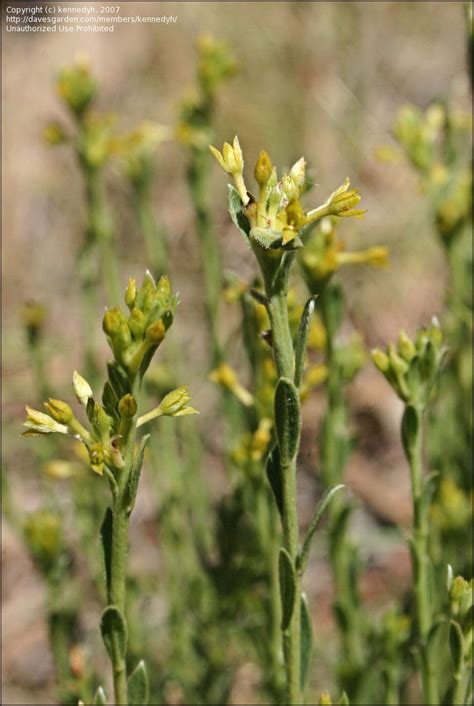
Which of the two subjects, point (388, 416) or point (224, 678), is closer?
point (224, 678)

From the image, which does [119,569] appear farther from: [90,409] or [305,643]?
[305,643]

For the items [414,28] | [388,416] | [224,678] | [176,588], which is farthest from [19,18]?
[224,678]

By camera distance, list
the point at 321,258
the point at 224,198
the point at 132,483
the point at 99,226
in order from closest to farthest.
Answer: the point at 132,483 → the point at 321,258 → the point at 99,226 → the point at 224,198

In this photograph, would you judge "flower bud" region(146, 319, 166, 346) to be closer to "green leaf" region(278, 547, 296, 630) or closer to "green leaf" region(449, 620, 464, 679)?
"green leaf" region(278, 547, 296, 630)

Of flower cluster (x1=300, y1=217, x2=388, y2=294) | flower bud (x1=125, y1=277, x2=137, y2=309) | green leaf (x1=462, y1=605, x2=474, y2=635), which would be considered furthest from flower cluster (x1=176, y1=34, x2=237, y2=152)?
green leaf (x1=462, y1=605, x2=474, y2=635)

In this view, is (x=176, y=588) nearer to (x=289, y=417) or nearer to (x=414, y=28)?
(x=289, y=417)

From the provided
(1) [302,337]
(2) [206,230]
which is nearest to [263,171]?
(1) [302,337]

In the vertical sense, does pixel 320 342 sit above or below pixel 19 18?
below
